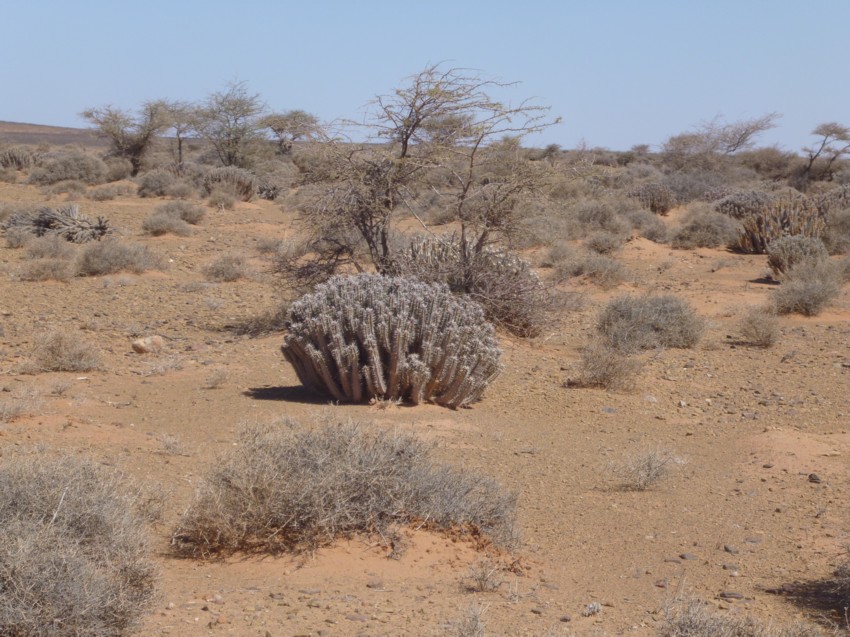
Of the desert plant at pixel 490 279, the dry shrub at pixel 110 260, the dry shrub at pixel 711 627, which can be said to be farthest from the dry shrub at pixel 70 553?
the dry shrub at pixel 110 260

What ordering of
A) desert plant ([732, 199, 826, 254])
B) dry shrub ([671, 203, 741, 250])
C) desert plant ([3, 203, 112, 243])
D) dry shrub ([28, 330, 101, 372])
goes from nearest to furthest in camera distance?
dry shrub ([28, 330, 101, 372])
desert plant ([3, 203, 112, 243])
desert plant ([732, 199, 826, 254])
dry shrub ([671, 203, 741, 250])

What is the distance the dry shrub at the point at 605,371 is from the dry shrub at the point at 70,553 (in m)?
6.08

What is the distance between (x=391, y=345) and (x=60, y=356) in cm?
381

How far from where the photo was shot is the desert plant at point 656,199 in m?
28.5

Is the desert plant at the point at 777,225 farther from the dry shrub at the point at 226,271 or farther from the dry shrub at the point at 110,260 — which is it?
the dry shrub at the point at 110,260

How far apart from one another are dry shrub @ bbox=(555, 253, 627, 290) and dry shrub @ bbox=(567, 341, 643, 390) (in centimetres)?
684

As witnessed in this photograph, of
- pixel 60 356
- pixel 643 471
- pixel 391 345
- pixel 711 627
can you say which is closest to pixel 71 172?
pixel 60 356

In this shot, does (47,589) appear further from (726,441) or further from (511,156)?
(511,156)

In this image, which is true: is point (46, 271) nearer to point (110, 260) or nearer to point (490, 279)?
point (110, 260)

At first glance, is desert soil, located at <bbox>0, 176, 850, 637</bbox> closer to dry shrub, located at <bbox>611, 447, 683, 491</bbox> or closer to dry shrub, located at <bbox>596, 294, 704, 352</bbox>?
dry shrub, located at <bbox>611, 447, 683, 491</bbox>

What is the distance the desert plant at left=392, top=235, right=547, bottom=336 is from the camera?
40.5ft

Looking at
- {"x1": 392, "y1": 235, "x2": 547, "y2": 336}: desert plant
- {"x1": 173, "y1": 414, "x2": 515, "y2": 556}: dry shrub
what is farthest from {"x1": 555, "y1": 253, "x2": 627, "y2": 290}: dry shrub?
{"x1": 173, "y1": 414, "x2": 515, "y2": 556}: dry shrub

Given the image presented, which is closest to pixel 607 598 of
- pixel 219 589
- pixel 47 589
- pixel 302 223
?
pixel 219 589

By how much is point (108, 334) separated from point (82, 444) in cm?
568
